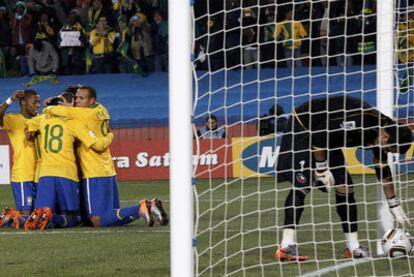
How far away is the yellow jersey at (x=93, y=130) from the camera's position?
13500mm

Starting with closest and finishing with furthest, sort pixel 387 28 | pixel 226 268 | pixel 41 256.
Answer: pixel 226 268
pixel 387 28
pixel 41 256

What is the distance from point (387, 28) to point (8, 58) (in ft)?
70.9

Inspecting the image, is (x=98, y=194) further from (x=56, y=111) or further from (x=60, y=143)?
(x=56, y=111)

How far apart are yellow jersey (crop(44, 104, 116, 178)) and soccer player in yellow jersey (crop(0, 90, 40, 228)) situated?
2.18 feet

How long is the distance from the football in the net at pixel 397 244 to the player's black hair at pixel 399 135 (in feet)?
2.45

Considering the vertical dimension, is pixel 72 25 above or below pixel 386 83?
above

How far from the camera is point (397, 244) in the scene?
10.0 m

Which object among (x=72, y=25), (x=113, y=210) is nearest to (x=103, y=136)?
(x=113, y=210)

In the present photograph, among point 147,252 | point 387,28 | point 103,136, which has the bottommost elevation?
point 147,252

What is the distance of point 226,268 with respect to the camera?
9195 mm

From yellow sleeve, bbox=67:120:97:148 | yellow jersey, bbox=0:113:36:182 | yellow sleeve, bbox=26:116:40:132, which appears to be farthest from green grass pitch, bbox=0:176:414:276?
yellow sleeve, bbox=26:116:40:132

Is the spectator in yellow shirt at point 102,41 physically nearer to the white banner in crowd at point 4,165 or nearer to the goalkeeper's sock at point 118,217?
the white banner in crowd at point 4,165

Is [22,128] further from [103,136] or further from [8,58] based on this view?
[8,58]

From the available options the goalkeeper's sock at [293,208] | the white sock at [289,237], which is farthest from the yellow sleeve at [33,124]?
the white sock at [289,237]
